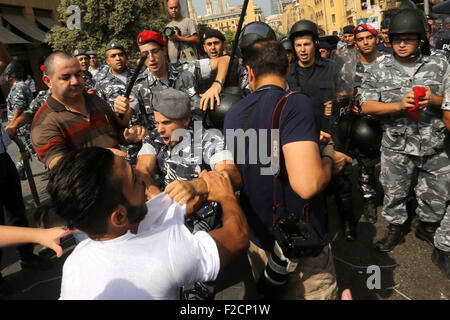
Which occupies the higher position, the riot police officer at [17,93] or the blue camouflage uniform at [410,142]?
the riot police officer at [17,93]

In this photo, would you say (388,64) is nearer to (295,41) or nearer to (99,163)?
(295,41)

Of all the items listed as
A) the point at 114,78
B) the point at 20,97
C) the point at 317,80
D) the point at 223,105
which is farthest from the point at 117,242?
the point at 20,97

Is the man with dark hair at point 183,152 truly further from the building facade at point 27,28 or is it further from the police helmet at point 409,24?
the building facade at point 27,28

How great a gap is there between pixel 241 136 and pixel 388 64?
2121 millimetres

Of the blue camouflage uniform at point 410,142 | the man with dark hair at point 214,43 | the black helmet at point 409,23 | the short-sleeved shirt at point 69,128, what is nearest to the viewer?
the short-sleeved shirt at point 69,128

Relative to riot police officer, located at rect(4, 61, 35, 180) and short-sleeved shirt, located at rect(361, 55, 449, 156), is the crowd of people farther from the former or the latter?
riot police officer, located at rect(4, 61, 35, 180)

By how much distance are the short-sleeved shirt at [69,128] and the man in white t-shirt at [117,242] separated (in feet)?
4.86

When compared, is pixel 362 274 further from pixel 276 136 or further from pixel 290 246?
pixel 276 136

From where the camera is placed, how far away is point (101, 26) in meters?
18.1

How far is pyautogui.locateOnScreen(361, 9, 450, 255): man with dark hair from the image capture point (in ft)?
9.61

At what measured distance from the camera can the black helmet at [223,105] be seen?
129 inches

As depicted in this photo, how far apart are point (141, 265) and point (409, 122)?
292 cm

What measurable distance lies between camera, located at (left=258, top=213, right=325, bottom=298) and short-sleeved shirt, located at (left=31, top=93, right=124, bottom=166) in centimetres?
180

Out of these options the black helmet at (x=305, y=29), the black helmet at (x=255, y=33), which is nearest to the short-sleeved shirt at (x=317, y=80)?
the black helmet at (x=305, y=29)
